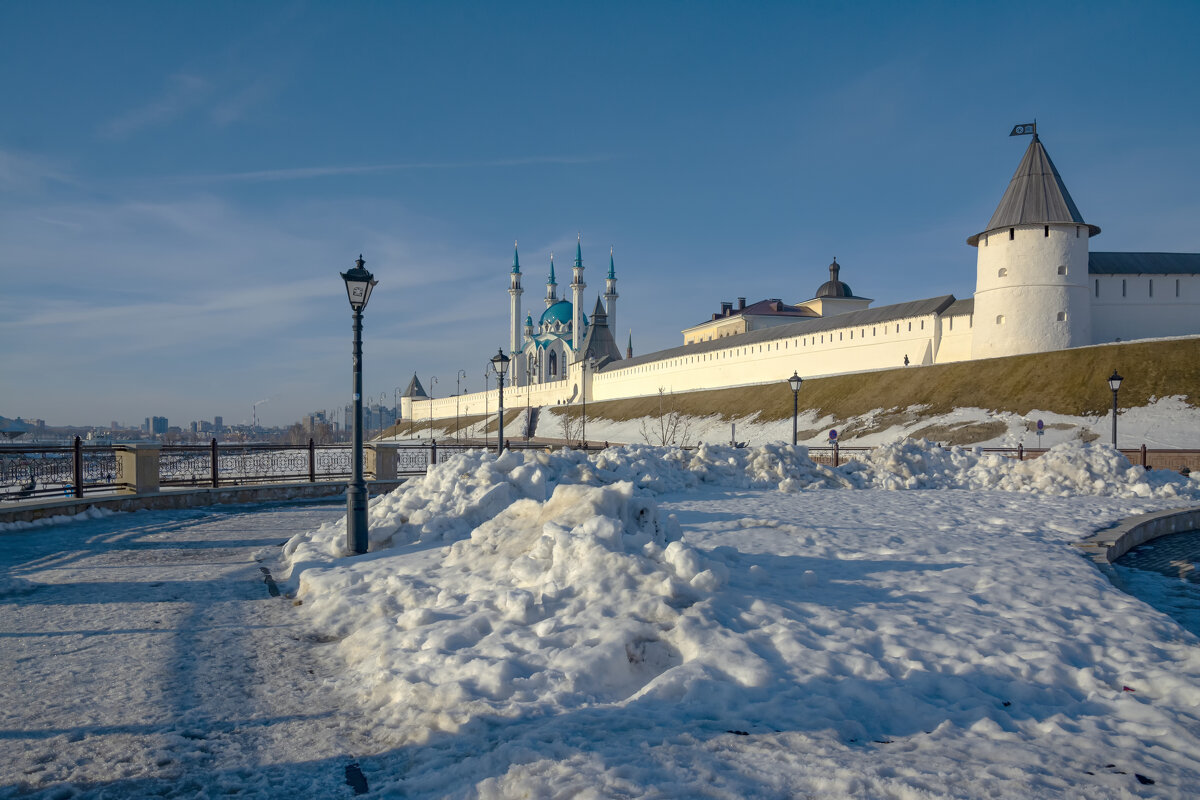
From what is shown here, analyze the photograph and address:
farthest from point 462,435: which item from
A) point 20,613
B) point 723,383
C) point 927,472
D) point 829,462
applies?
point 20,613

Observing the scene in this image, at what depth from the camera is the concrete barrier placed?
12.9 metres

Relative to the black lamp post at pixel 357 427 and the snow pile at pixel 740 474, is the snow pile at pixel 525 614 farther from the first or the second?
the snow pile at pixel 740 474

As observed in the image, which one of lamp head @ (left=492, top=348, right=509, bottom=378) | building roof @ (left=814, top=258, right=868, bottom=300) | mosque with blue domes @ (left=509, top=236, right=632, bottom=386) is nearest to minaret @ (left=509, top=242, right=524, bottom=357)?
mosque with blue domes @ (left=509, top=236, right=632, bottom=386)

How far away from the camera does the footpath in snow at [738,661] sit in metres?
3.64

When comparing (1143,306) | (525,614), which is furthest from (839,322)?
(525,614)

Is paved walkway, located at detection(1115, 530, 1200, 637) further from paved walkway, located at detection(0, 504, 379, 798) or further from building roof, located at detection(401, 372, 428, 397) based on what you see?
building roof, located at detection(401, 372, 428, 397)

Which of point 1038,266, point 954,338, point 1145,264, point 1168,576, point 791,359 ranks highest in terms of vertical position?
point 1145,264

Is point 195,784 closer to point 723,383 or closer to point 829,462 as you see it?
point 829,462

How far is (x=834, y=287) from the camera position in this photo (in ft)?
309

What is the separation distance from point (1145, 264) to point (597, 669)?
5836 centimetres

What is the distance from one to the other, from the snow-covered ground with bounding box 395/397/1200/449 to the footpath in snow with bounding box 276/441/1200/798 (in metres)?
21.7

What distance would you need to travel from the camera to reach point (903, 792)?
131 inches

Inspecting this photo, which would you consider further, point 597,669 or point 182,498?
point 182,498

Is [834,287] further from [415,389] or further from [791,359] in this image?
[415,389]
